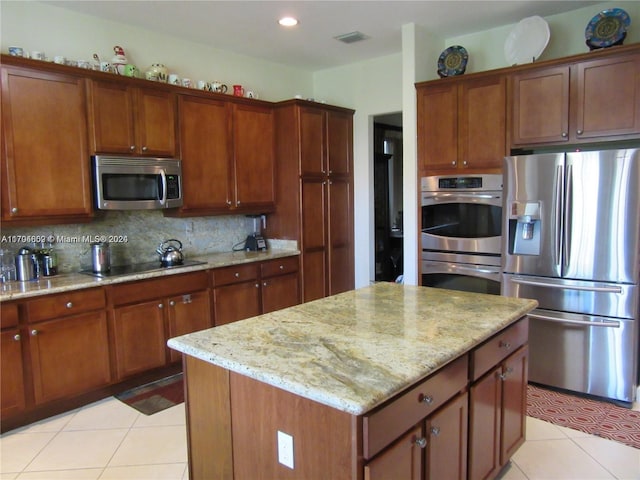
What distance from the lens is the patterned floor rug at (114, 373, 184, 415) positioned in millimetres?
3195

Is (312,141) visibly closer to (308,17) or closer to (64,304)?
(308,17)

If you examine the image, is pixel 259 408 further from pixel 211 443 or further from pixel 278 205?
pixel 278 205

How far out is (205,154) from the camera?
4.05 m

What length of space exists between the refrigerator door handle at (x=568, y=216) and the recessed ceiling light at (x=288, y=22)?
2.40m

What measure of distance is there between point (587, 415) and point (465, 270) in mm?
1305

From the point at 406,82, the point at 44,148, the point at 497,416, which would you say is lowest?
the point at 497,416

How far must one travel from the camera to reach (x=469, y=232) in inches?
147

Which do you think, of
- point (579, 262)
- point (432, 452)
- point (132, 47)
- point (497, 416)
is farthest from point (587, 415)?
point (132, 47)

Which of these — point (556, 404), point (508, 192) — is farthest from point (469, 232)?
point (556, 404)

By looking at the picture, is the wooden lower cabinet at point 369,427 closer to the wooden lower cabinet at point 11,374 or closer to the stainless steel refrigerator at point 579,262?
the stainless steel refrigerator at point 579,262

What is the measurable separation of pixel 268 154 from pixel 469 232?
6.82ft

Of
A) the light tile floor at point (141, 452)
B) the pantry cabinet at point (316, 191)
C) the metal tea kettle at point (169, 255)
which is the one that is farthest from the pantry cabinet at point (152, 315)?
the pantry cabinet at point (316, 191)

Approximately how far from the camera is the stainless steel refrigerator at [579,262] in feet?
9.87

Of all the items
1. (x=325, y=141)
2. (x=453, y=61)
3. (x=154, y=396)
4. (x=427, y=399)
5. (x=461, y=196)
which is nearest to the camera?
(x=427, y=399)
